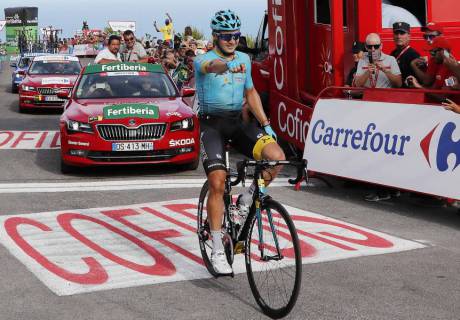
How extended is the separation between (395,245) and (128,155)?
513 centimetres

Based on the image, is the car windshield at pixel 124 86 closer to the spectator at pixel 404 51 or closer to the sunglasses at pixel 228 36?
the spectator at pixel 404 51

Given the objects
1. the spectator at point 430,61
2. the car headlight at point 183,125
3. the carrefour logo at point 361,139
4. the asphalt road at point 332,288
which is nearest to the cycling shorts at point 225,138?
the asphalt road at point 332,288

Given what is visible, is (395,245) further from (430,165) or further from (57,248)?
(57,248)

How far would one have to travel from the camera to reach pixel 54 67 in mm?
24422

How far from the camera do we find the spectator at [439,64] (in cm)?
970

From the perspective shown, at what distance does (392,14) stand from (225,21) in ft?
21.7

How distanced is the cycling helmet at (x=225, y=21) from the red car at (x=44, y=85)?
1668 cm

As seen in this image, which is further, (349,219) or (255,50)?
(255,50)

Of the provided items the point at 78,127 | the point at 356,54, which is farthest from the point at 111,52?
the point at 356,54

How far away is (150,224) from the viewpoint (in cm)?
879

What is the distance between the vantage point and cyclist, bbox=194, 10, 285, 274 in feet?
20.3

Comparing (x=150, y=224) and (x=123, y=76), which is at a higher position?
(x=123, y=76)

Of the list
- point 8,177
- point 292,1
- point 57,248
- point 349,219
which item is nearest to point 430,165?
point 349,219

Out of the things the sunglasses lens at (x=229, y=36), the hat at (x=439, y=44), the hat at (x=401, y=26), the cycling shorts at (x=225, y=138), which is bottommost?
the cycling shorts at (x=225, y=138)
